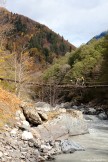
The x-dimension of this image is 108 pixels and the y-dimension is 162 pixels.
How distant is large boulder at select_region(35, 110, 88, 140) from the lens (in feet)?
51.5

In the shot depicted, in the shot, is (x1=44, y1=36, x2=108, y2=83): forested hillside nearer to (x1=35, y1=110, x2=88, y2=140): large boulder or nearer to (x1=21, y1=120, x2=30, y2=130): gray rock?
(x1=35, y1=110, x2=88, y2=140): large boulder

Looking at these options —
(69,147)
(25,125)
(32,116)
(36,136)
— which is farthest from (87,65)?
(69,147)

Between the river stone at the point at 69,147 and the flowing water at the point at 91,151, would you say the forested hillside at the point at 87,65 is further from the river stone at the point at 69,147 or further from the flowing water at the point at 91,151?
the river stone at the point at 69,147

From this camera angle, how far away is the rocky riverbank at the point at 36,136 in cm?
1163

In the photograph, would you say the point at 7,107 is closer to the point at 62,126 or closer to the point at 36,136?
the point at 36,136

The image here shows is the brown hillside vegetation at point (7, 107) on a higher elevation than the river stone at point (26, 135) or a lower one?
higher

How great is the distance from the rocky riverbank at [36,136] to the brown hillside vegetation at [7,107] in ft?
0.86

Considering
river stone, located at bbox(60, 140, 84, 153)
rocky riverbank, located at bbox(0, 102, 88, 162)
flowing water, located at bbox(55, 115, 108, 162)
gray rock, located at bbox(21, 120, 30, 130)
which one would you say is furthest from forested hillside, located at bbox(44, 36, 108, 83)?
river stone, located at bbox(60, 140, 84, 153)

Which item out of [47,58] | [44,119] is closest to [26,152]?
[44,119]

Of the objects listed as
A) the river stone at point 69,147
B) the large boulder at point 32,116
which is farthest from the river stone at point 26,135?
the large boulder at point 32,116

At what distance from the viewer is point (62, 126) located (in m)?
17.9

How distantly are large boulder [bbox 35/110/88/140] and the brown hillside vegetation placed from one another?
4.73ft

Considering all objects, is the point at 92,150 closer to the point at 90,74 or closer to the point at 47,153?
the point at 47,153

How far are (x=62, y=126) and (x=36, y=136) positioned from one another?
→ 12.8 feet
